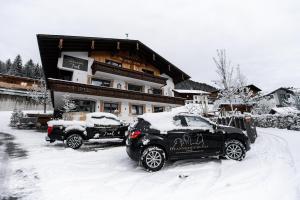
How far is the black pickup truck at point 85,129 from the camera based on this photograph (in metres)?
9.91

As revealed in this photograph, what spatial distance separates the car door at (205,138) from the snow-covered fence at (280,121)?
43.6 ft

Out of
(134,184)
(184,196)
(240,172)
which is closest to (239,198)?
(184,196)

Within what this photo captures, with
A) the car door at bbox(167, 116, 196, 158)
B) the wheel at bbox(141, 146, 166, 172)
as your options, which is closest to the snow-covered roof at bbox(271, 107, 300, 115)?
the car door at bbox(167, 116, 196, 158)

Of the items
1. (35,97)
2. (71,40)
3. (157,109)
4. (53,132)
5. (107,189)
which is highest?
(71,40)

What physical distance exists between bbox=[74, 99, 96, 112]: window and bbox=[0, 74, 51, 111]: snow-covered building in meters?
27.3

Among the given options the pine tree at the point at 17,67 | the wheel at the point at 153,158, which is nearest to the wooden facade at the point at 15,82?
the pine tree at the point at 17,67

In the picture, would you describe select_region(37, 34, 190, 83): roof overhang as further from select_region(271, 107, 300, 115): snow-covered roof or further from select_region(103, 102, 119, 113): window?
select_region(271, 107, 300, 115): snow-covered roof

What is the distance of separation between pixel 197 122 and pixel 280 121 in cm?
1598

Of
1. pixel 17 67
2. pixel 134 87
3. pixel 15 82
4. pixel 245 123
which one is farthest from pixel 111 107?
pixel 17 67

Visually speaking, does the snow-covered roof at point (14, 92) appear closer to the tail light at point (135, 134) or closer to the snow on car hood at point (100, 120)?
the snow on car hood at point (100, 120)

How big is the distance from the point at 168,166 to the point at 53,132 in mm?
6671

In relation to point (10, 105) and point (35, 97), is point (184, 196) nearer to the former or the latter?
point (35, 97)

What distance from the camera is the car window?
6684mm

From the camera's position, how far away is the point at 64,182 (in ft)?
16.2
